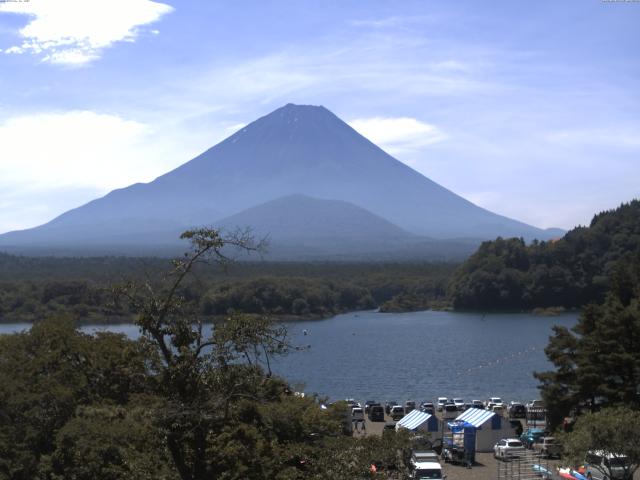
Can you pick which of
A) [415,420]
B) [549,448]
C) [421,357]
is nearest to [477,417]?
[415,420]

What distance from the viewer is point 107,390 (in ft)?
37.0

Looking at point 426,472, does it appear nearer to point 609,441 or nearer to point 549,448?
point 609,441

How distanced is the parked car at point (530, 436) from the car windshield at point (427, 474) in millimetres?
3897

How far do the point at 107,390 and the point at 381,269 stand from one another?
62.6 m

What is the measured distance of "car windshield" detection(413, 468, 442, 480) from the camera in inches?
477

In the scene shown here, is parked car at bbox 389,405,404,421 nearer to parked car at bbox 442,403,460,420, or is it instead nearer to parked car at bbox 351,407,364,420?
parked car at bbox 351,407,364,420

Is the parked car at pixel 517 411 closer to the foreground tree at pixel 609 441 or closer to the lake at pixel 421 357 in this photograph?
the lake at pixel 421 357

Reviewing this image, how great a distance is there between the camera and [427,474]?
1216cm

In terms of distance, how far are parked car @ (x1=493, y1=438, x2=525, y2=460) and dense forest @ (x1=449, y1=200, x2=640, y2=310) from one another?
38.7m

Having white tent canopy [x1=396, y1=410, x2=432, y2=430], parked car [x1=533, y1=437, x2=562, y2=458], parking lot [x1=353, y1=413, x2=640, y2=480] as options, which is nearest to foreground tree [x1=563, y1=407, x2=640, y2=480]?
parking lot [x1=353, y1=413, x2=640, y2=480]

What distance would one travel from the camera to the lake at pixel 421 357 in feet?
87.2

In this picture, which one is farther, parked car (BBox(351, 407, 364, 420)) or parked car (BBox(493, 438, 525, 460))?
parked car (BBox(351, 407, 364, 420))

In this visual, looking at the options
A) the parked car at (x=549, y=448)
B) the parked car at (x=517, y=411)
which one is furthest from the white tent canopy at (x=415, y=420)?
the parked car at (x=517, y=411)

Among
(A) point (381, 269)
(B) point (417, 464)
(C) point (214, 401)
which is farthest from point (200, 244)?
(A) point (381, 269)
